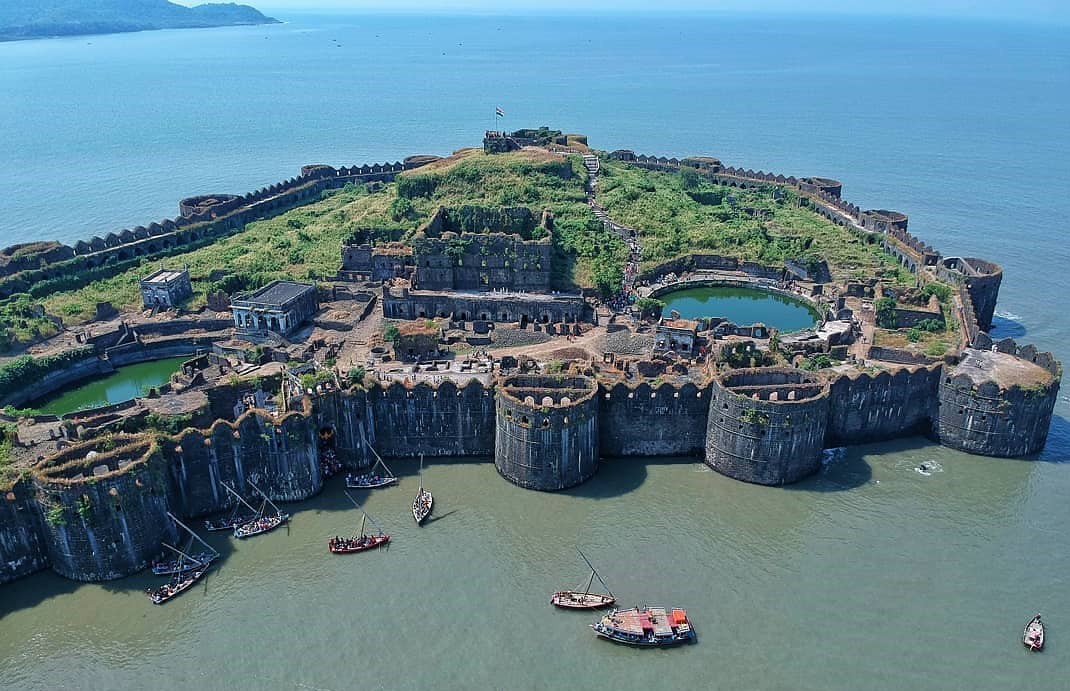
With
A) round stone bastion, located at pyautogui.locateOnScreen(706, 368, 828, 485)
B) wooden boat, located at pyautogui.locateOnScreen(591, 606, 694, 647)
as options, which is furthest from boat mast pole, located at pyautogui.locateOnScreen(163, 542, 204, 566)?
round stone bastion, located at pyautogui.locateOnScreen(706, 368, 828, 485)

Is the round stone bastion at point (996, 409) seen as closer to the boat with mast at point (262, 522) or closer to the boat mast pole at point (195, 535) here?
the boat with mast at point (262, 522)

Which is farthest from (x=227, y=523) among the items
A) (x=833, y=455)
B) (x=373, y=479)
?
(x=833, y=455)

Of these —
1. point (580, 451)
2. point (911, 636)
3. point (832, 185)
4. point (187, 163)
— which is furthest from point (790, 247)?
point (187, 163)

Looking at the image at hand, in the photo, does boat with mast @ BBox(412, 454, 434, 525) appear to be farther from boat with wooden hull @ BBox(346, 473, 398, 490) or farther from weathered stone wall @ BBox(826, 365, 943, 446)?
weathered stone wall @ BBox(826, 365, 943, 446)

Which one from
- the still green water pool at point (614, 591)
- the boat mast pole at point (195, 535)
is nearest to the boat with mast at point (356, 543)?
the still green water pool at point (614, 591)

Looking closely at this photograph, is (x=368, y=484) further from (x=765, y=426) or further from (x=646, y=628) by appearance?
(x=765, y=426)
